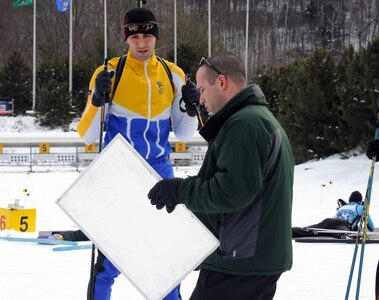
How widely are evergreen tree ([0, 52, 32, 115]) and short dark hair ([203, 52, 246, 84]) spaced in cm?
3423

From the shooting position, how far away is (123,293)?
5375mm

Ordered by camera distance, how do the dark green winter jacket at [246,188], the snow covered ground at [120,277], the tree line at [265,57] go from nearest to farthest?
the dark green winter jacket at [246,188] → the snow covered ground at [120,277] → the tree line at [265,57]

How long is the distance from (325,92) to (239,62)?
58.3 feet

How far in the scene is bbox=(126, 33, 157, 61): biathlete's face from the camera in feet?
13.6

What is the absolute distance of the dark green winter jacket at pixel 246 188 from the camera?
8.16 ft

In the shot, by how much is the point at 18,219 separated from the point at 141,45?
4597mm

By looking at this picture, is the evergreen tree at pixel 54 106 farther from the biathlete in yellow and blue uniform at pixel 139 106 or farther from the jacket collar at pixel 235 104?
the jacket collar at pixel 235 104

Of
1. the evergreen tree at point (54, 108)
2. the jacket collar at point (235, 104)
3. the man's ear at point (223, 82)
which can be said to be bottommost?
the evergreen tree at point (54, 108)

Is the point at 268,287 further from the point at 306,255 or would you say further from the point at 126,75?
the point at 306,255

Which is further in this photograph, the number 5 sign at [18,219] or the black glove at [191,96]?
the number 5 sign at [18,219]

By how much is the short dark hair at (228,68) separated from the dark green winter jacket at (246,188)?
0.06m

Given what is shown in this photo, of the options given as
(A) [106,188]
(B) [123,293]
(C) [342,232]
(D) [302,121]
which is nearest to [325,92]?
(D) [302,121]

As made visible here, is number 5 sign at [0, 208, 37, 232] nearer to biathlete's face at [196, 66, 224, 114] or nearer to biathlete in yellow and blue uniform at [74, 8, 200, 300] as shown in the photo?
biathlete in yellow and blue uniform at [74, 8, 200, 300]

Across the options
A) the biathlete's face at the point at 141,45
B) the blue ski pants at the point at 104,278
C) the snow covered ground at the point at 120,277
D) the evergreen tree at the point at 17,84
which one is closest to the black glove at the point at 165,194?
the blue ski pants at the point at 104,278
